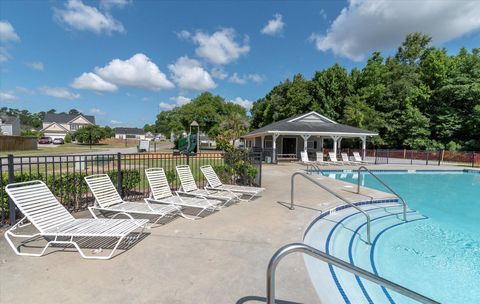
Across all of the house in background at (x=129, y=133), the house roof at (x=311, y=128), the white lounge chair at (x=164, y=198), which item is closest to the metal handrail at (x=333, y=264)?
the white lounge chair at (x=164, y=198)

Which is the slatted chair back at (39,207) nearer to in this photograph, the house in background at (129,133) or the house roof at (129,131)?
the house in background at (129,133)

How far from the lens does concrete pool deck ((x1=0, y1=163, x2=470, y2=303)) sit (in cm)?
270

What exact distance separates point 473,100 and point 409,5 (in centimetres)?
1864

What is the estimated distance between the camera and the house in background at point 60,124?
7223 centimetres

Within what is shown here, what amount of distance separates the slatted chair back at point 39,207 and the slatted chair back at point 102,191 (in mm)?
838

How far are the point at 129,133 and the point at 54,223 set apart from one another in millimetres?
104625

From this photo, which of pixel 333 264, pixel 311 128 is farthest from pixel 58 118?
pixel 333 264

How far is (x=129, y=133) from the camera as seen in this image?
10031cm

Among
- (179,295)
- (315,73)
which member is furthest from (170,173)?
(315,73)

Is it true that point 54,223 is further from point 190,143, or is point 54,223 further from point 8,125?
point 8,125

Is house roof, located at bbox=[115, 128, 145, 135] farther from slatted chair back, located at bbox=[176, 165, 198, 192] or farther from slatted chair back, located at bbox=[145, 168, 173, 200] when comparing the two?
slatted chair back, located at bbox=[145, 168, 173, 200]

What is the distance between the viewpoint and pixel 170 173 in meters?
8.20

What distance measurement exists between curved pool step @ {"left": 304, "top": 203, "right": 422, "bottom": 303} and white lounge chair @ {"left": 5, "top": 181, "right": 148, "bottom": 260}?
2.71m

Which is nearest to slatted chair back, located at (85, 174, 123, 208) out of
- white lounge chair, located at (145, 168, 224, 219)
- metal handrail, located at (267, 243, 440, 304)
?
white lounge chair, located at (145, 168, 224, 219)
